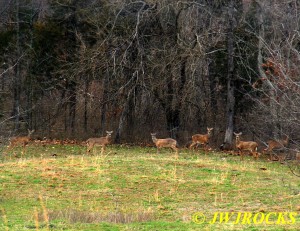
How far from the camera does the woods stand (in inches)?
1078

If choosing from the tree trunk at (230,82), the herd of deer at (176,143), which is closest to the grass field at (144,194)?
the herd of deer at (176,143)

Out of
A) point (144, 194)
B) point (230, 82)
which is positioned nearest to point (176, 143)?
point (230, 82)

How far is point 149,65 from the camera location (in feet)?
91.1

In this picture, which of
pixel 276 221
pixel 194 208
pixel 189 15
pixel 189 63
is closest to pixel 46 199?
pixel 194 208

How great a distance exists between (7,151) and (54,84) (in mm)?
8334

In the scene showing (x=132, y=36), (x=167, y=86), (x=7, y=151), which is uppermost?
(x=132, y=36)

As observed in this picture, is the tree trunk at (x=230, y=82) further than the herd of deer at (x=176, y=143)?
Yes

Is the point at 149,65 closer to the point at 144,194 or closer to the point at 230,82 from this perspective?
the point at 230,82

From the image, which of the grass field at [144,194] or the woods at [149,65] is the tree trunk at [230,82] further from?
the grass field at [144,194]

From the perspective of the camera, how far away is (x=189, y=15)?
28.1m

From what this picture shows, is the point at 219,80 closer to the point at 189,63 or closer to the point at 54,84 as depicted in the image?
the point at 189,63

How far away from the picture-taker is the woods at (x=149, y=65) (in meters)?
27.4

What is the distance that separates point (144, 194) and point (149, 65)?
43.6ft

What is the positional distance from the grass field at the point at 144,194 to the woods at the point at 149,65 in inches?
258
